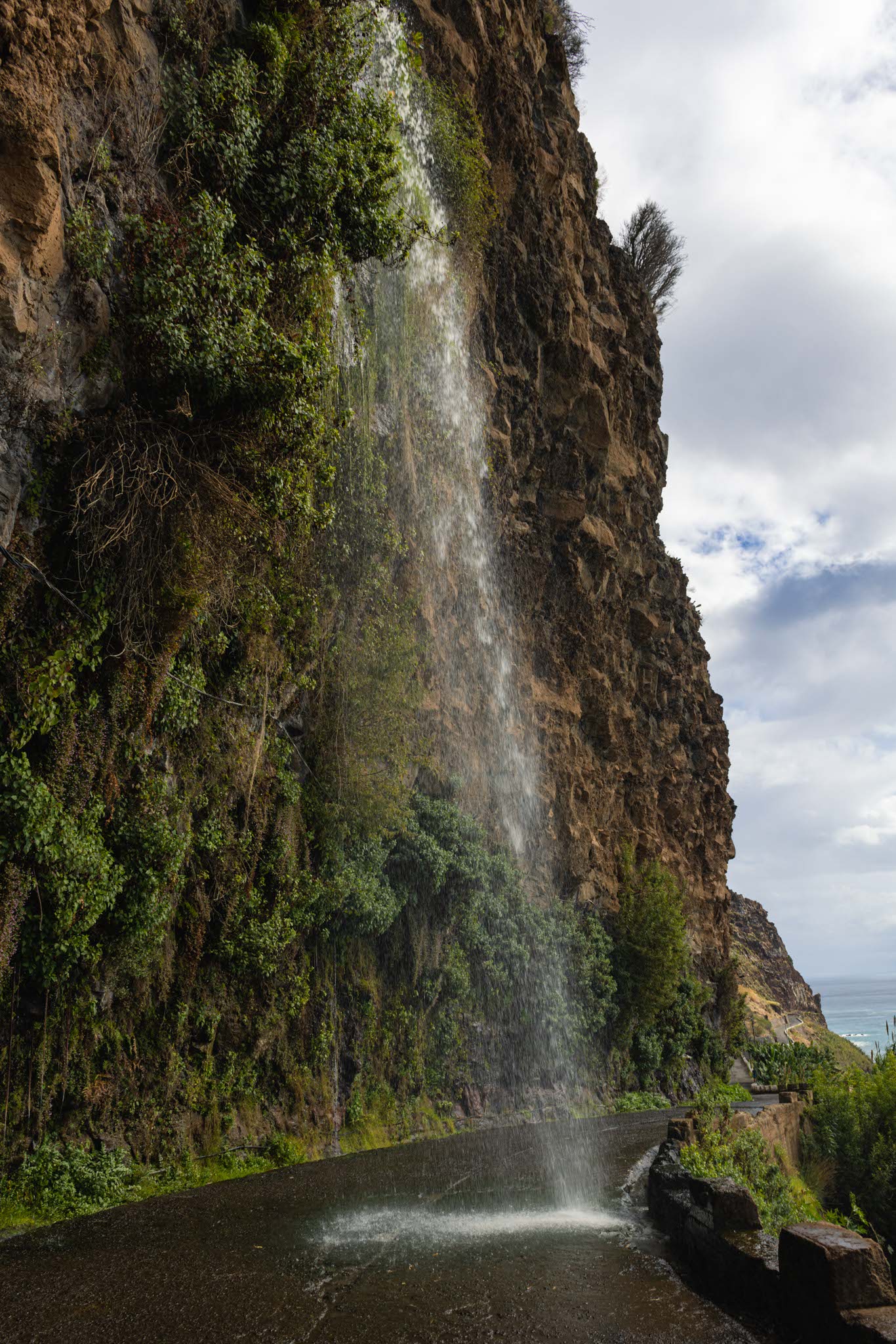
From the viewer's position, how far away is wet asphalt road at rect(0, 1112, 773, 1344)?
224 inches

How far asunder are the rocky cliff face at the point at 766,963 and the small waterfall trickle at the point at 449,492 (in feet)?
166

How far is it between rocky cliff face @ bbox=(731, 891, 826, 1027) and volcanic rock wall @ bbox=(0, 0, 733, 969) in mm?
→ 38256

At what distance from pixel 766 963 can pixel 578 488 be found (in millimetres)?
62234

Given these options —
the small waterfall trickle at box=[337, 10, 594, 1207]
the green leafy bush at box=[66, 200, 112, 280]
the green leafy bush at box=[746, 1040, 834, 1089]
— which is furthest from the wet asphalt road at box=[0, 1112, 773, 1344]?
the green leafy bush at box=[746, 1040, 834, 1089]

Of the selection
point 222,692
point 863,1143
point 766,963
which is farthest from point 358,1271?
point 766,963

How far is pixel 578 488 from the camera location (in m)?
26.9

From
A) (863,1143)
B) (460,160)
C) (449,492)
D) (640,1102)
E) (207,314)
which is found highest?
(460,160)

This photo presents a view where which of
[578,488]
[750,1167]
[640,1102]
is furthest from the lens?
[578,488]

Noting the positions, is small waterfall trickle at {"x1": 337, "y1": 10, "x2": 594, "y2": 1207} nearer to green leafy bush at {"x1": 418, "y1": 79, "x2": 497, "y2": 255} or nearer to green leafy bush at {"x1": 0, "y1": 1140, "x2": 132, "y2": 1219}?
green leafy bush at {"x1": 418, "y1": 79, "x2": 497, "y2": 255}

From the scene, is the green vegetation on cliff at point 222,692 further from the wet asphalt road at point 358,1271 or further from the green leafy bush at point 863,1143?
the green leafy bush at point 863,1143

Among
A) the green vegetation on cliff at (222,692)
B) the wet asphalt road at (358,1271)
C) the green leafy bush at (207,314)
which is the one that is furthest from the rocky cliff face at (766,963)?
the green leafy bush at (207,314)

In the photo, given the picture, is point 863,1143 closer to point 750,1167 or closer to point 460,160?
point 750,1167

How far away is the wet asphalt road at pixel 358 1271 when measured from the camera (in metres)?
5.69

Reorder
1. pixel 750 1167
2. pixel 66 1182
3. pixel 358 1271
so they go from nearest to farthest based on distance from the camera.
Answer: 1. pixel 358 1271
2. pixel 66 1182
3. pixel 750 1167
